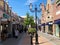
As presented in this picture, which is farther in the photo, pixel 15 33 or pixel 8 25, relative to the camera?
pixel 8 25

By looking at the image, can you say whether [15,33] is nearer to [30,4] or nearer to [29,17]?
[30,4]

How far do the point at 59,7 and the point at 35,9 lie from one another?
48.4 ft

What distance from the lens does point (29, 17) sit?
250ft

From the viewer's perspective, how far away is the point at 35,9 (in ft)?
72.3

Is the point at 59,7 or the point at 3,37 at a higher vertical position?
the point at 59,7

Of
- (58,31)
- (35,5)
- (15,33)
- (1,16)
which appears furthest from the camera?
(58,31)

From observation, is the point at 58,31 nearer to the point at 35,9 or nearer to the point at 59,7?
the point at 59,7

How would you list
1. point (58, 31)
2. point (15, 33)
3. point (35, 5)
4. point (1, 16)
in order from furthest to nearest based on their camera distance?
point (58, 31), point (15, 33), point (1, 16), point (35, 5)

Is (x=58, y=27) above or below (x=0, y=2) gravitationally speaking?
below

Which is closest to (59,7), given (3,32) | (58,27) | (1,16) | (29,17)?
(58,27)

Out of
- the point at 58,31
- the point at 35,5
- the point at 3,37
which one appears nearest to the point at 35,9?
the point at 35,5

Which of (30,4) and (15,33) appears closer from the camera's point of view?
(30,4)

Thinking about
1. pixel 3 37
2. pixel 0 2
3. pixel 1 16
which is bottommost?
pixel 3 37

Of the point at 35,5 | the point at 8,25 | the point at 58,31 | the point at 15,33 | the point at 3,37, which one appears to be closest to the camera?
the point at 35,5
